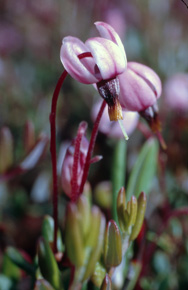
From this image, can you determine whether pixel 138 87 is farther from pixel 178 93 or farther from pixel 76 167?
pixel 178 93

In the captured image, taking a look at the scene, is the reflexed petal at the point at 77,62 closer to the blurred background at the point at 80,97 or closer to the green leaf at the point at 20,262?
the green leaf at the point at 20,262

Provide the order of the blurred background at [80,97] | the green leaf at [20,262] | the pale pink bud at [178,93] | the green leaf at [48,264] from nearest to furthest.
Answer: the green leaf at [48,264] < the green leaf at [20,262] < the blurred background at [80,97] < the pale pink bud at [178,93]

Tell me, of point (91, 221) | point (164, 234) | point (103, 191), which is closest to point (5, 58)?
point (103, 191)

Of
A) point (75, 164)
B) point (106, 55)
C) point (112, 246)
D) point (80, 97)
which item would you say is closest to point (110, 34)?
point (106, 55)

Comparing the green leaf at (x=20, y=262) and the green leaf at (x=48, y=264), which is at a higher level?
the green leaf at (x=48, y=264)

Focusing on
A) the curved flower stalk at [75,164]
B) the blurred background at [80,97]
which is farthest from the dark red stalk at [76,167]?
the blurred background at [80,97]

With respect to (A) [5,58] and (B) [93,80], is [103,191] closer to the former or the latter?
(B) [93,80]
